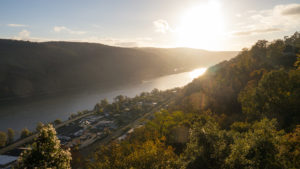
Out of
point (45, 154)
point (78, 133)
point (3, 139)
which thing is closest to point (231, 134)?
point (45, 154)

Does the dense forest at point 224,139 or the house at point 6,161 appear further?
the house at point 6,161

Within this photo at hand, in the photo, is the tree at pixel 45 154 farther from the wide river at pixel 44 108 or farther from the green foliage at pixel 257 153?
the wide river at pixel 44 108

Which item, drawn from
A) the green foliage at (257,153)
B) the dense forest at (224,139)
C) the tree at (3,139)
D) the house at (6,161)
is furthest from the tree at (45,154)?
the tree at (3,139)

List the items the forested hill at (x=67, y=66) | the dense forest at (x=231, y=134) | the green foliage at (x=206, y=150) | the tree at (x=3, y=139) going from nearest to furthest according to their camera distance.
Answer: the dense forest at (x=231, y=134)
the green foliage at (x=206, y=150)
the tree at (x=3, y=139)
the forested hill at (x=67, y=66)

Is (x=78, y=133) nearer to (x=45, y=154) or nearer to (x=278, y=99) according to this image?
(x=45, y=154)

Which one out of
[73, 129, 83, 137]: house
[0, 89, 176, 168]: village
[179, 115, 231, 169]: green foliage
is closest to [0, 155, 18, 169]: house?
[0, 89, 176, 168]: village
